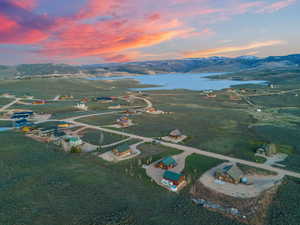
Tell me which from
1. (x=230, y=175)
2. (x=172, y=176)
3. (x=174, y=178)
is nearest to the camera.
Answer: (x=174, y=178)

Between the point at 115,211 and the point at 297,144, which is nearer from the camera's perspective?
the point at 115,211

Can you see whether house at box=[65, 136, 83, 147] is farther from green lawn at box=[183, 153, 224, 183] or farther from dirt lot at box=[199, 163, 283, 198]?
dirt lot at box=[199, 163, 283, 198]

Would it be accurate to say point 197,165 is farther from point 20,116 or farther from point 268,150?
point 20,116

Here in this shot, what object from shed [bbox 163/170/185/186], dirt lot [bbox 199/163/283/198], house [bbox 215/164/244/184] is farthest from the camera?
house [bbox 215/164/244/184]

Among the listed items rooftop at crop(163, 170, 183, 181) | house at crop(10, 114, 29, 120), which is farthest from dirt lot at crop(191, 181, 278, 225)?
house at crop(10, 114, 29, 120)

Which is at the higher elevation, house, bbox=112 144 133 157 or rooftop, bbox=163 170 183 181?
house, bbox=112 144 133 157

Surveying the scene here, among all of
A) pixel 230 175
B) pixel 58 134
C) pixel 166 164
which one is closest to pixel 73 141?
pixel 58 134

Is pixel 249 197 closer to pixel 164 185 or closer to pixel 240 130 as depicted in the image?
pixel 164 185

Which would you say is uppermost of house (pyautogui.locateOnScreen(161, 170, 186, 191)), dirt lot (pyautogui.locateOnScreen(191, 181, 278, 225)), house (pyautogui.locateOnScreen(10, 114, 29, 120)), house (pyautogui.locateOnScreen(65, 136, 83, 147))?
house (pyautogui.locateOnScreen(10, 114, 29, 120))

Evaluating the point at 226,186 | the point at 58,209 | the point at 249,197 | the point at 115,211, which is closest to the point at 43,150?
the point at 58,209
